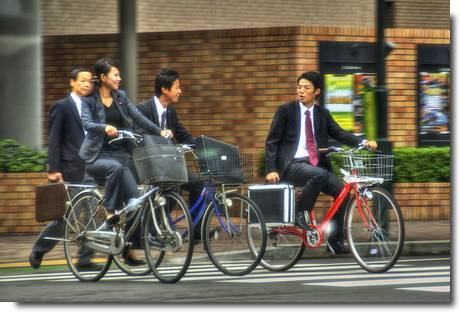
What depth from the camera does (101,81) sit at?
33.0 feet

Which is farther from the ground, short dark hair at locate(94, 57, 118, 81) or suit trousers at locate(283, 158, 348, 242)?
short dark hair at locate(94, 57, 118, 81)

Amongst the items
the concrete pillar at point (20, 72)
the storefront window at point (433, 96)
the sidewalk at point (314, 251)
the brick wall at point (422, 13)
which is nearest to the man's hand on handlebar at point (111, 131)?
the sidewalk at point (314, 251)

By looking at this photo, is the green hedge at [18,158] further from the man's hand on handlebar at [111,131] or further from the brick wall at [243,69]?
the man's hand on handlebar at [111,131]

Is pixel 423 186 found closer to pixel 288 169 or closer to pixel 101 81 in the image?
pixel 288 169

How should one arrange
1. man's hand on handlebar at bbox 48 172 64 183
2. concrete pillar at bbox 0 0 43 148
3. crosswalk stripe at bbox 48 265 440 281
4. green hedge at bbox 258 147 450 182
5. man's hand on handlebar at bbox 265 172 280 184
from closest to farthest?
crosswalk stripe at bbox 48 265 440 281, man's hand on handlebar at bbox 265 172 280 184, man's hand on handlebar at bbox 48 172 64 183, concrete pillar at bbox 0 0 43 148, green hedge at bbox 258 147 450 182

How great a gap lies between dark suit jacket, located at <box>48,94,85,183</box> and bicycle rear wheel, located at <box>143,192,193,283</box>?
1.27m

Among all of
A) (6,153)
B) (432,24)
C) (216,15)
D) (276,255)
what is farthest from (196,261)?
(432,24)

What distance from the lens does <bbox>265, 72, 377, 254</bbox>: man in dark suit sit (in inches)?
410

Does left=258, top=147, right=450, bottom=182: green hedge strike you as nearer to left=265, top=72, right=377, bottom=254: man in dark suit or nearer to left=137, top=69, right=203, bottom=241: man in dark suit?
left=265, top=72, right=377, bottom=254: man in dark suit

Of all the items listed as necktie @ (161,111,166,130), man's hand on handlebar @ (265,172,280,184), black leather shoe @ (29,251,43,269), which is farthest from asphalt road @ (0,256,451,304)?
necktie @ (161,111,166,130)

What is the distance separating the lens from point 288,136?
10531 mm

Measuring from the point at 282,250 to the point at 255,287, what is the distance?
1.28m

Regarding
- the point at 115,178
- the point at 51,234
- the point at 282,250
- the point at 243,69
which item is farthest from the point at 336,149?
the point at 243,69

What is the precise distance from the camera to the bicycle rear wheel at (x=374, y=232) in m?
10.0
